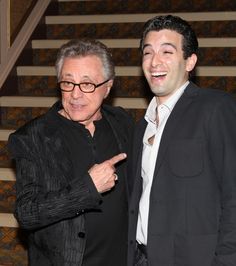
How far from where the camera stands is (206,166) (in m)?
1.81

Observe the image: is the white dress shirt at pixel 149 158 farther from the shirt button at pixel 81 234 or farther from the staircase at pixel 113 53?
the staircase at pixel 113 53

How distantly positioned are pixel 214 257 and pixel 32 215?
65 centimetres

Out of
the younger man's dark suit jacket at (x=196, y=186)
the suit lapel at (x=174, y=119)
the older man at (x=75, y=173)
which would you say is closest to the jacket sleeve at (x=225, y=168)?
the younger man's dark suit jacket at (x=196, y=186)

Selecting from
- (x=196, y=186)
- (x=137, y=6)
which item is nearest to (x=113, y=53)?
(x=137, y=6)

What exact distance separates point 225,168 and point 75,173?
0.61 meters

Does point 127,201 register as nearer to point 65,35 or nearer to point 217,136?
point 217,136

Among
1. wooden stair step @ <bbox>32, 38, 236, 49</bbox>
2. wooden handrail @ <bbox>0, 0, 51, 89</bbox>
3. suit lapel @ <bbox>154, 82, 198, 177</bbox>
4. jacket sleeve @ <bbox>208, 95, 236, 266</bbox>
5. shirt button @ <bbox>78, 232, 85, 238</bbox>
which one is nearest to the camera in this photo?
jacket sleeve @ <bbox>208, 95, 236, 266</bbox>

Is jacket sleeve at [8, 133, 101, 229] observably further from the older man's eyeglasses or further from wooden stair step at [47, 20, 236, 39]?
Result: wooden stair step at [47, 20, 236, 39]

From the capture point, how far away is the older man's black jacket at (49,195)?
1.91 m

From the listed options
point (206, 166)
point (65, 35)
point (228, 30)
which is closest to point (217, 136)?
point (206, 166)

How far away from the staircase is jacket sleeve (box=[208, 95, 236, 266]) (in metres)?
1.91

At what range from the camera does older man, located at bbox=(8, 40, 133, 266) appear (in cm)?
193

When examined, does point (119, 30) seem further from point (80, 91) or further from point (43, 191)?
point (43, 191)

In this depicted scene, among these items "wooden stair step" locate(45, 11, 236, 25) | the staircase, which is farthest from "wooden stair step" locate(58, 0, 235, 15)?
"wooden stair step" locate(45, 11, 236, 25)
